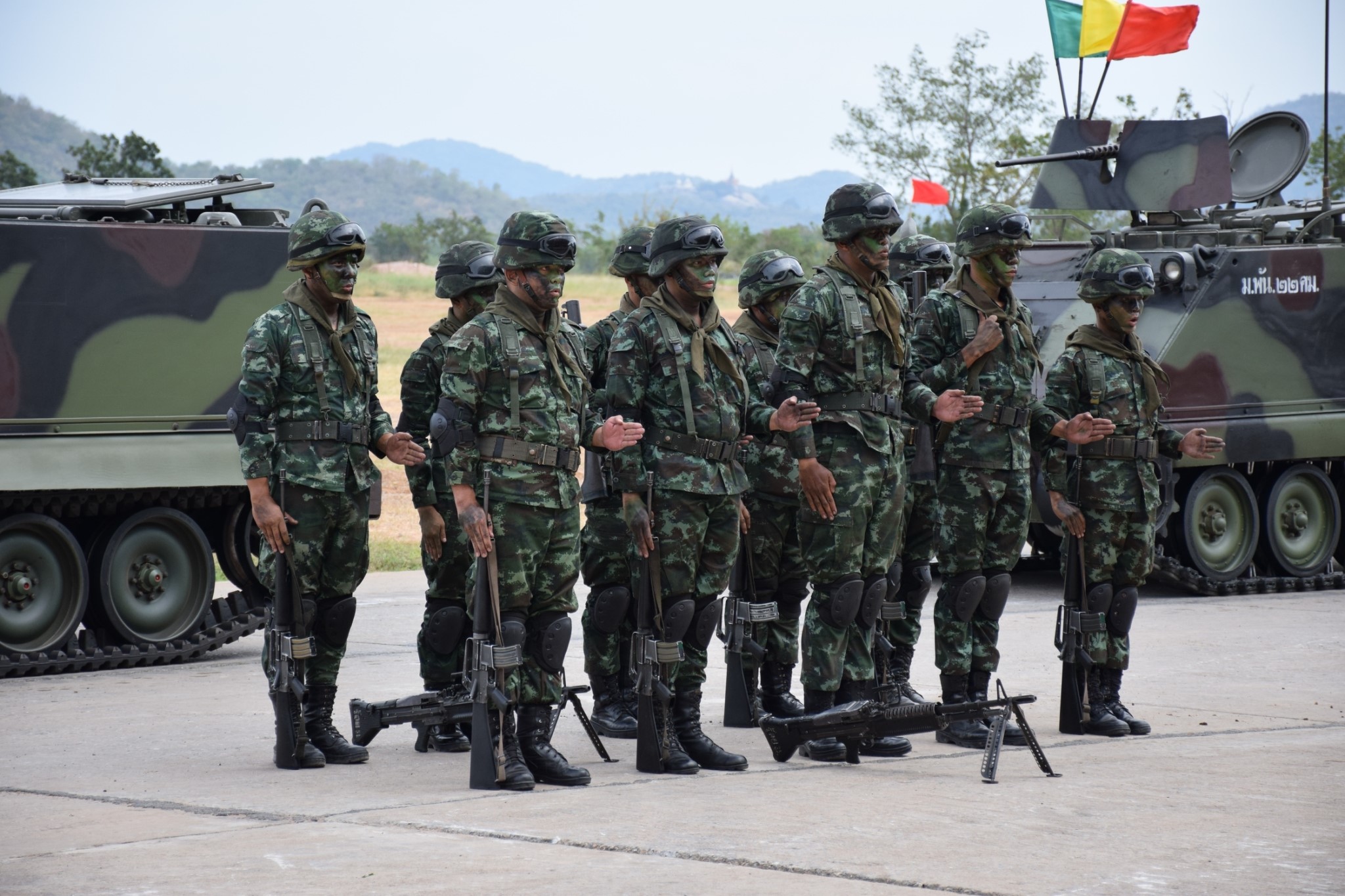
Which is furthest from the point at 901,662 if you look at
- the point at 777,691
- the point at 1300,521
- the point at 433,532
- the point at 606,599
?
the point at 1300,521

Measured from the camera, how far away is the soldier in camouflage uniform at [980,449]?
24.7ft

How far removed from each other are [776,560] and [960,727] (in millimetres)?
1078

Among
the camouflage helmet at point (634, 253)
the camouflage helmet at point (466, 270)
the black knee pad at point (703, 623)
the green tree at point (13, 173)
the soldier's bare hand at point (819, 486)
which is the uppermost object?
the green tree at point (13, 173)

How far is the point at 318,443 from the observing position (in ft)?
23.5

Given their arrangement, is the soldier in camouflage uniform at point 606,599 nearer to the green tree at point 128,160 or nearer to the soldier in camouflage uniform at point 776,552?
the soldier in camouflage uniform at point 776,552

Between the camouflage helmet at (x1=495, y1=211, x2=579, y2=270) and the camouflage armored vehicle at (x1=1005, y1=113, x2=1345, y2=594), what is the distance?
7.30m

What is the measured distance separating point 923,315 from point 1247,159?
9442 mm

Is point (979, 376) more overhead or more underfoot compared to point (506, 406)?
more overhead

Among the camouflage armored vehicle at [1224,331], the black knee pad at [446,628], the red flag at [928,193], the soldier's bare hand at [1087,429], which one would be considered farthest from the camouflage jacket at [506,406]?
the red flag at [928,193]

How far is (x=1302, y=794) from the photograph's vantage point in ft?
21.0

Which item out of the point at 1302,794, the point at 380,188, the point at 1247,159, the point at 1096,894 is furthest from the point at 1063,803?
the point at 380,188

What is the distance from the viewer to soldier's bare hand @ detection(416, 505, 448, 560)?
746cm

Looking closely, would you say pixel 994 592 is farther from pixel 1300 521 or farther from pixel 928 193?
pixel 928 193

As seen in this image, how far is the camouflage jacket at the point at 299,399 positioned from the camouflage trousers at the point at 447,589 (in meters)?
0.41
